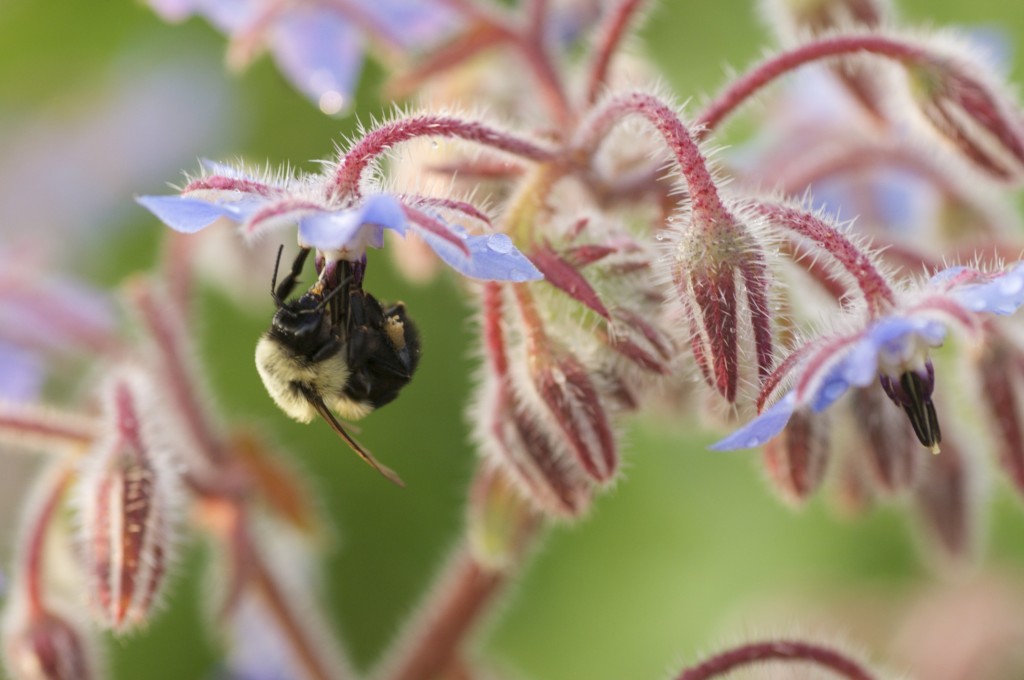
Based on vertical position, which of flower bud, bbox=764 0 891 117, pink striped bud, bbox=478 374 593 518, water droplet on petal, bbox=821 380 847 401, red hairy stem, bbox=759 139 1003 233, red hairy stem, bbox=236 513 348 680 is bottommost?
red hairy stem, bbox=236 513 348 680

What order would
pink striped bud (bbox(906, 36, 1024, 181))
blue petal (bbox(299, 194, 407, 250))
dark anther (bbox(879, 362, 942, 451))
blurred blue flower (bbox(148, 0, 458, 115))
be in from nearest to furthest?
blue petal (bbox(299, 194, 407, 250)), dark anther (bbox(879, 362, 942, 451)), pink striped bud (bbox(906, 36, 1024, 181)), blurred blue flower (bbox(148, 0, 458, 115))

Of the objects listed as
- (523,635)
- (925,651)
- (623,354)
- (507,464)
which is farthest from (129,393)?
(523,635)

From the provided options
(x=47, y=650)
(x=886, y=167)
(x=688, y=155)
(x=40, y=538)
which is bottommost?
(x=47, y=650)

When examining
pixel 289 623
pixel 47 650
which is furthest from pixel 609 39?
pixel 47 650

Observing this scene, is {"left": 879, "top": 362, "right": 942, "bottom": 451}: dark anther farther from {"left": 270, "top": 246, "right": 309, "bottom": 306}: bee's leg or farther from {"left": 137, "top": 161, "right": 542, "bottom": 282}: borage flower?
{"left": 270, "top": 246, "right": 309, "bottom": 306}: bee's leg

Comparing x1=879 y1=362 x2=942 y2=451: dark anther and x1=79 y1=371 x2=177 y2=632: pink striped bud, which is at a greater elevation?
x1=879 y1=362 x2=942 y2=451: dark anther

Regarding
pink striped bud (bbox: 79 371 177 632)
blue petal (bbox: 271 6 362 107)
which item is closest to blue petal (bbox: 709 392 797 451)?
pink striped bud (bbox: 79 371 177 632)

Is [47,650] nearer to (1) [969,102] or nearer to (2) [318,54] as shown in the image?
(2) [318,54]
